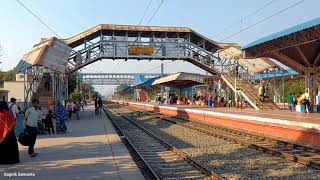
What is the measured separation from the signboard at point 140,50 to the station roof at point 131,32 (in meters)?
2.05

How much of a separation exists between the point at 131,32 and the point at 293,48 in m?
28.7

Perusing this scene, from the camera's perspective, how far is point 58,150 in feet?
48.2

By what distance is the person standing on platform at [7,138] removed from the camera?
11141mm

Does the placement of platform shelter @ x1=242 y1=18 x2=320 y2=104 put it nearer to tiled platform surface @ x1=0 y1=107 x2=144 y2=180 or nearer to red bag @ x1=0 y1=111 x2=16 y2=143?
tiled platform surface @ x1=0 y1=107 x2=144 y2=180

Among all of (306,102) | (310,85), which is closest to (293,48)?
(310,85)

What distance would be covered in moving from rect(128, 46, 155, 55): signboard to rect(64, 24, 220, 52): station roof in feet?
6.71

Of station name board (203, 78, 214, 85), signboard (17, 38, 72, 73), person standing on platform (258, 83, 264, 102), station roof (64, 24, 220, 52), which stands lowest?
person standing on platform (258, 83, 264, 102)

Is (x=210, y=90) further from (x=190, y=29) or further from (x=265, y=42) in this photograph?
(x=265, y=42)

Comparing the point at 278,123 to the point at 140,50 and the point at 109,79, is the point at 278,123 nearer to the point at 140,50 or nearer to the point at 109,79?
the point at 140,50

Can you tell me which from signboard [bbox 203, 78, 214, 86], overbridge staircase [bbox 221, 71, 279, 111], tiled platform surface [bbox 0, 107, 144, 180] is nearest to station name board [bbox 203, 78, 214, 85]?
signboard [bbox 203, 78, 214, 86]

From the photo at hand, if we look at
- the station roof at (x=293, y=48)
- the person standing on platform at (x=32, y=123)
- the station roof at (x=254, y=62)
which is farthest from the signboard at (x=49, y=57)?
the station roof at (x=254, y=62)

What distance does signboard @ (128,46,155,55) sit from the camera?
53625mm

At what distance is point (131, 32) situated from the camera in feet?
181

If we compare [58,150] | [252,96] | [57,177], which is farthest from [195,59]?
[57,177]
